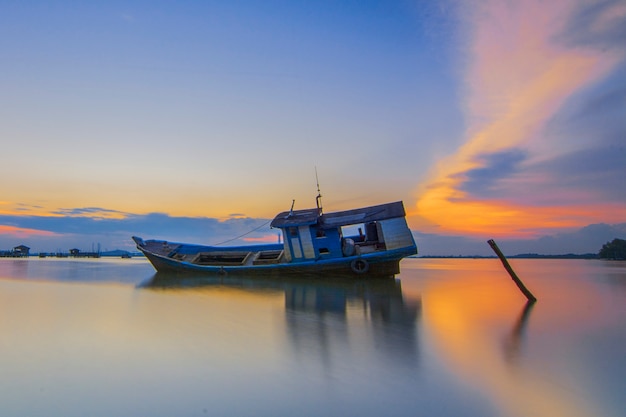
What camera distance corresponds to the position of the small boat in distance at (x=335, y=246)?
18609mm

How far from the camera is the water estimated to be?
4.17 meters

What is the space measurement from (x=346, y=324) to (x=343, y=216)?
11.3 meters

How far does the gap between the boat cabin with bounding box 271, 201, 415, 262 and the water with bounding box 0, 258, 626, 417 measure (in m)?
7.46

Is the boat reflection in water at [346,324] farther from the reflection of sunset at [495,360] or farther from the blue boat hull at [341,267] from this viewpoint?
the blue boat hull at [341,267]

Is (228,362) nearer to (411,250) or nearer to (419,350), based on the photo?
(419,350)

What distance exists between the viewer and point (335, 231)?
19375mm

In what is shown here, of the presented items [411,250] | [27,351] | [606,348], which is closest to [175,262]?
[411,250]

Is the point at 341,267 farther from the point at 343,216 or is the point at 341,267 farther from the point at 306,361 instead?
the point at 306,361

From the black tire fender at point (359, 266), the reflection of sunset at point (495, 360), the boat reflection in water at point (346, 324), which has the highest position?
the black tire fender at point (359, 266)

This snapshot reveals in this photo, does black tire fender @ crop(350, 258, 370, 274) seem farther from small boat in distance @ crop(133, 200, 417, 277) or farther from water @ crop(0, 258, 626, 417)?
water @ crop(0, 258, 626, 417)

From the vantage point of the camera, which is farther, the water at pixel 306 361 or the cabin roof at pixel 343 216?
the cabin roof at pixel 343 216

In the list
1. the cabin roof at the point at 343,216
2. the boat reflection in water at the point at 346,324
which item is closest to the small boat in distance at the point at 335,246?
the cabin roof at the point at 343,216

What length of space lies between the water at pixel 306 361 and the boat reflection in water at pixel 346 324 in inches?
2.2

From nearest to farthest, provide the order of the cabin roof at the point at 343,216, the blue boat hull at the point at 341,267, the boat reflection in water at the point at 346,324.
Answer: the boat reflection in water at the point at 346,324 < the blue boat hull at the point at 341,267 < the cabin roof at the point at 343,216
